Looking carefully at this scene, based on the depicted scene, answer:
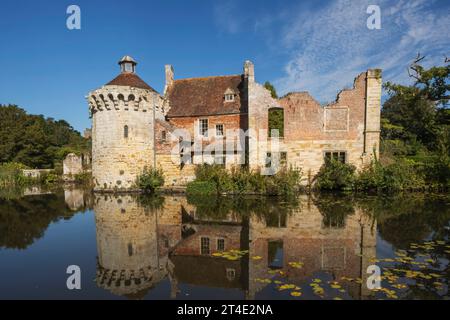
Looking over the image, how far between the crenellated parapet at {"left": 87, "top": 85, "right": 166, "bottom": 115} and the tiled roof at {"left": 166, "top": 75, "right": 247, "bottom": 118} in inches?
132

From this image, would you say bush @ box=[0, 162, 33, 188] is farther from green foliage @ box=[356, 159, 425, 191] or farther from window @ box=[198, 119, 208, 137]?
green foliage @ box=[356, 159, 425, 191]

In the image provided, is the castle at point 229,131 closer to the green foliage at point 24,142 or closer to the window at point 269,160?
the window at point 269,160

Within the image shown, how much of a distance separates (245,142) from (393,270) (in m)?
15.3

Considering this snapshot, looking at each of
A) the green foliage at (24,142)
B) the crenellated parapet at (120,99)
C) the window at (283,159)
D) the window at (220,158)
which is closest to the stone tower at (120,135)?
the crenellated parapet at (120,99)

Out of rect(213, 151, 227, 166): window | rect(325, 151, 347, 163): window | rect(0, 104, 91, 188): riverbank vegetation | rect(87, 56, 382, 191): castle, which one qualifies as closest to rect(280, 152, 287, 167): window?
rect(87, 56, 382, 191): castle

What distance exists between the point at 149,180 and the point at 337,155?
14.1 meters

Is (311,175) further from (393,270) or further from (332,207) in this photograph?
(393,270)

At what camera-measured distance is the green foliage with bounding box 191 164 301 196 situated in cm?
1728

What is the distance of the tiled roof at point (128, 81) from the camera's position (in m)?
20.5

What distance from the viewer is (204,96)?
75.4ft

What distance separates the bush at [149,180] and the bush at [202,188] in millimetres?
2533

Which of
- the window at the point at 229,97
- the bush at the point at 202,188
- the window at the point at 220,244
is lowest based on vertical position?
the window at the point at 220,244

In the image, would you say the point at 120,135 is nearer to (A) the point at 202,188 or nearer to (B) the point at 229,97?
(A) the point at 202,188
